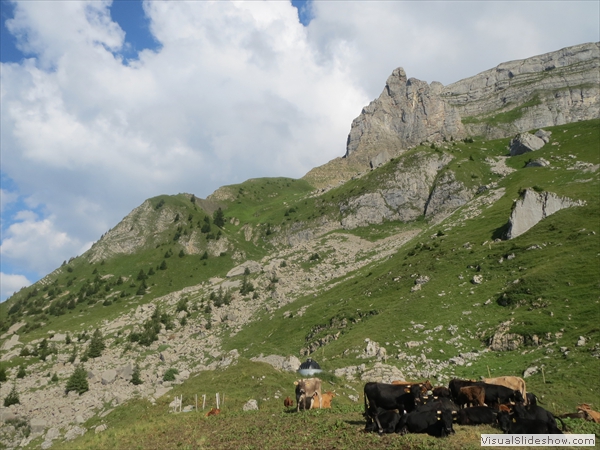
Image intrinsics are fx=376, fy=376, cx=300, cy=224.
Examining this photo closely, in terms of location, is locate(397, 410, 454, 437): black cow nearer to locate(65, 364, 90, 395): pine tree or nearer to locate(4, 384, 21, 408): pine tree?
locate(65, 364, 90, 395): pine tree

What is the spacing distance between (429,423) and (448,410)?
36.3 inches

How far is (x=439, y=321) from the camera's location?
46625 millimetres

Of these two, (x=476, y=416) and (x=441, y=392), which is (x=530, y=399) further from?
(x=476, y=416)

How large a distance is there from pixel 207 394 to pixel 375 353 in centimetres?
1949

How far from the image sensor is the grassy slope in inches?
788

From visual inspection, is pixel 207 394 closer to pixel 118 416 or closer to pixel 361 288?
pixel 118 416

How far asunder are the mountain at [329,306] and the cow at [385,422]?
0.80 metres

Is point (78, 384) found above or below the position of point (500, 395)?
below

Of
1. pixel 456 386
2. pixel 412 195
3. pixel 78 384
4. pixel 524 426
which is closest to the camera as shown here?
pixel 524 426

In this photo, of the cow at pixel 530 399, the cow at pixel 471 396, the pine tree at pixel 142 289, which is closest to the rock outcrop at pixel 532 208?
the cow at pixel 530 399

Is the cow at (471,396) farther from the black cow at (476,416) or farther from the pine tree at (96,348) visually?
the pine tree at (96,348)

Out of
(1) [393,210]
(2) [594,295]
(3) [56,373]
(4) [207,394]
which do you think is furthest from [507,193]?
(3) [56,373]

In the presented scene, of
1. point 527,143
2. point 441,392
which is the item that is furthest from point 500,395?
point 527,143

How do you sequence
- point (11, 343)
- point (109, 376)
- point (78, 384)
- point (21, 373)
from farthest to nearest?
point (11, 343) → point (21, 373) → point (109, 376) → point (78, 384)
